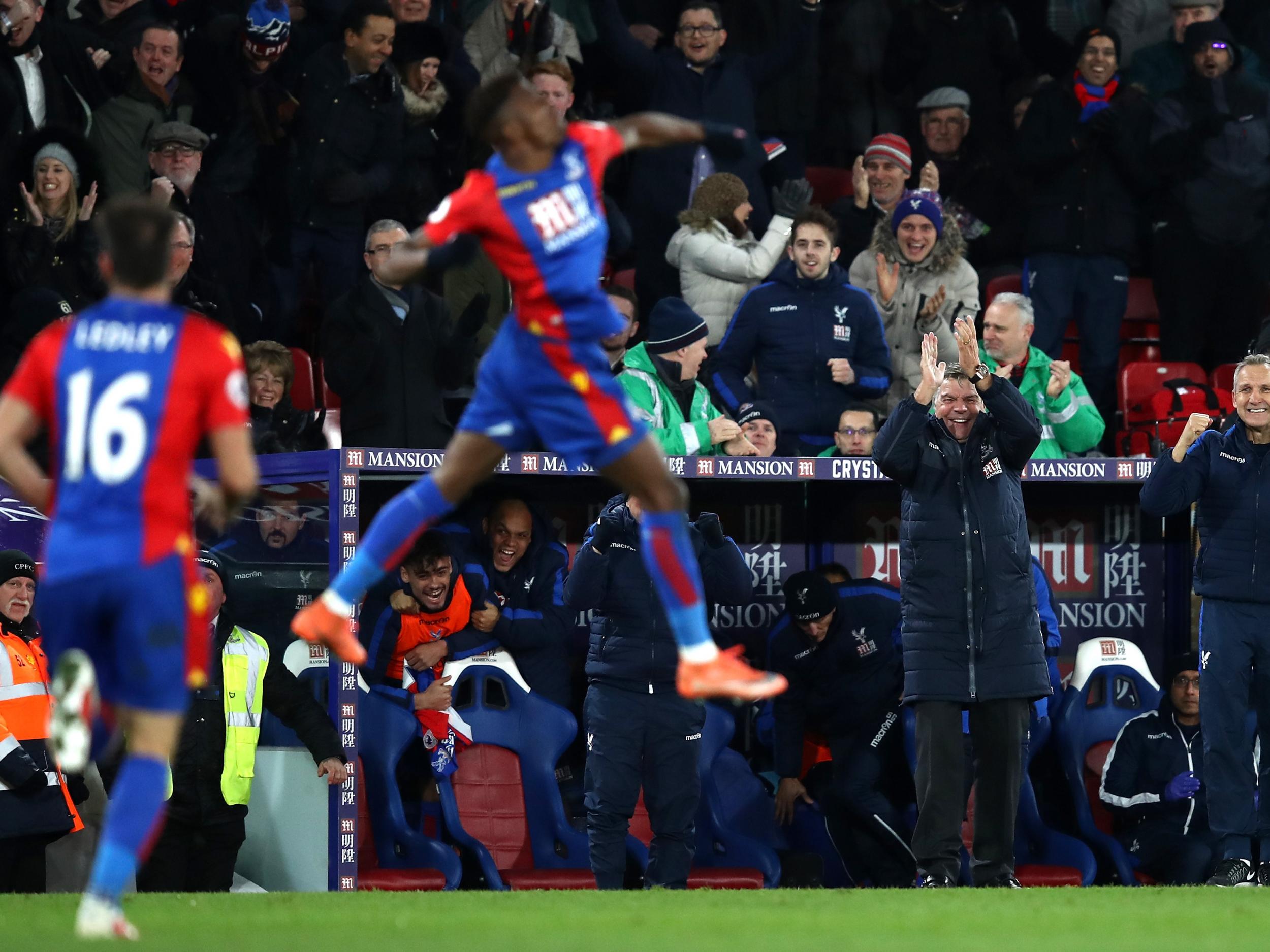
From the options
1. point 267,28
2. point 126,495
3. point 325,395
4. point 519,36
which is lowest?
point 126,495

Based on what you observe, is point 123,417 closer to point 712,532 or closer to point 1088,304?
point 712,532

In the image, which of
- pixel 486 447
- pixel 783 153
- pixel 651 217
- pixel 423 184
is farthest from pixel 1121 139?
pixel 486 447

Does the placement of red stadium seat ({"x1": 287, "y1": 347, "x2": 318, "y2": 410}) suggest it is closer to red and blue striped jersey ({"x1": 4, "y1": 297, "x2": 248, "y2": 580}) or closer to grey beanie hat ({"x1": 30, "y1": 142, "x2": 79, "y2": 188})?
grey beanie hat ({"x1": 30, "y1": 142, "x2": 79, "y2": 188})

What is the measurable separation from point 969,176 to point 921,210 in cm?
204

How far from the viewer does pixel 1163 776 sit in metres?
9.67

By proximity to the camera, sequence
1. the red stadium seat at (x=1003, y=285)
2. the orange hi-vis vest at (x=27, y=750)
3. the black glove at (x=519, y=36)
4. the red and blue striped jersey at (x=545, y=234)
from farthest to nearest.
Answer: the red stadium seat at (x=1003, y=285), the black glove at (x=519, y=36), the orange hi-vis vest at (x=27, y=750), the red and blue striped jersey at (x=545, y=234)

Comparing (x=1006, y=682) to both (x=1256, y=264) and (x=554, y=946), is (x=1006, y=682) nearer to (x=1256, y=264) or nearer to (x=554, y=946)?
(x=554, y=946)

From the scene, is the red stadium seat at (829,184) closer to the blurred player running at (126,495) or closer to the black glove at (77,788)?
the black glove at (77,788)

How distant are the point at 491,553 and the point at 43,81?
3.61 meters

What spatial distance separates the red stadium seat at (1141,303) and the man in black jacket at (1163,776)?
11.8 ft

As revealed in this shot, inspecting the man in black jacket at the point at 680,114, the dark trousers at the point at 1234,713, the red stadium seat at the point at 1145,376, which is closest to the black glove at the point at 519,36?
the man in black jacket at the point at 680,114

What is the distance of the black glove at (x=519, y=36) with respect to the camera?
11617 millimetres

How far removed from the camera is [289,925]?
5.72m

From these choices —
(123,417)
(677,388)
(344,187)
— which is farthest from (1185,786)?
(123,417)
